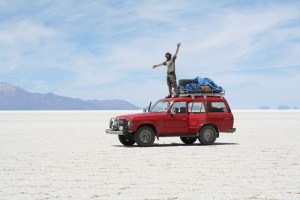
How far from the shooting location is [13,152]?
1725 cm

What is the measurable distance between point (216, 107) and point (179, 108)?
141 cm

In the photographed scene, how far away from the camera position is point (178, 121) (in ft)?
63.1

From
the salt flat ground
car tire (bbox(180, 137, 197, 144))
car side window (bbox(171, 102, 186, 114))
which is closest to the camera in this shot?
the salt flat ground

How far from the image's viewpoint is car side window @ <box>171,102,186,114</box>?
19.4m

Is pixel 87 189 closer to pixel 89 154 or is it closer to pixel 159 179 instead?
pixel 159 179

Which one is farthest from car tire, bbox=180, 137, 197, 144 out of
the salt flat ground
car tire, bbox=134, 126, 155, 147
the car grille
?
the car grille

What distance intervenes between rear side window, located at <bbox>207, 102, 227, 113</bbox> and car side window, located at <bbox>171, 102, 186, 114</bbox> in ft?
3.01

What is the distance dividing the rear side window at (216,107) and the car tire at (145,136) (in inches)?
92.3

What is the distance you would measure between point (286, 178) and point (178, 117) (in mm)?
8364

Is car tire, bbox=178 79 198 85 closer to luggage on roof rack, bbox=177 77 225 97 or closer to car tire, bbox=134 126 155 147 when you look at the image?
luggage on roof rack, bbox=177 77 225 97

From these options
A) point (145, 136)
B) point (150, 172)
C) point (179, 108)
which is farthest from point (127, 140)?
point (150, 172)

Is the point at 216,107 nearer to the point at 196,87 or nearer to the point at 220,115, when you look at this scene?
the point at 220,115

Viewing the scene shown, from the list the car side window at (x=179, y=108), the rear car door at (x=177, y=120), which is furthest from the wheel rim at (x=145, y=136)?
the car side window at (x=179, y=108)

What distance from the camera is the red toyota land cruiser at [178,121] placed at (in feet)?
61.4
